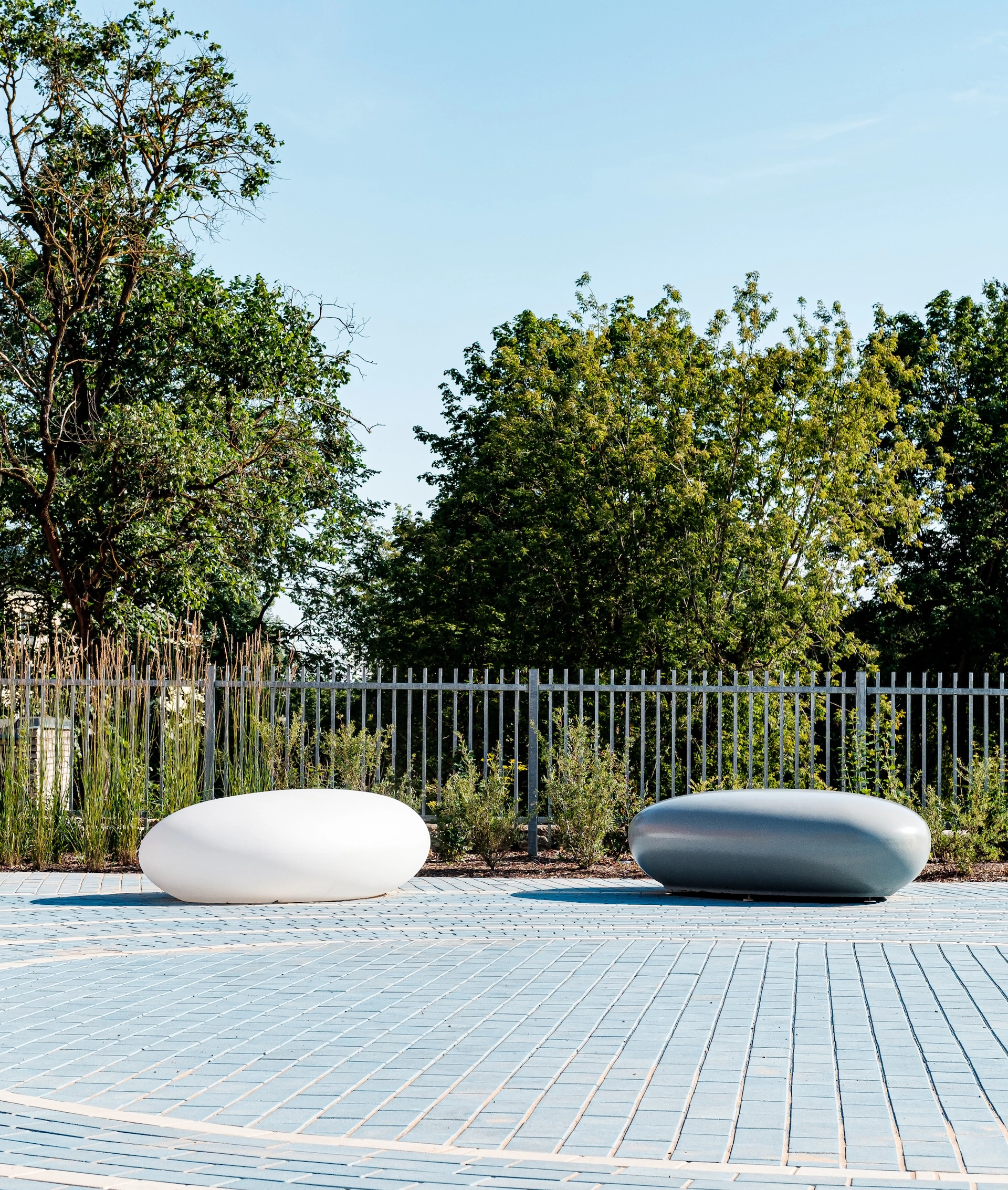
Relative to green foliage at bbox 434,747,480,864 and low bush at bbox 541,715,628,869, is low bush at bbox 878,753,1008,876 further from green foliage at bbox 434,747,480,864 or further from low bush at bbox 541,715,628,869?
green foliage at bbox 434,747,480,864

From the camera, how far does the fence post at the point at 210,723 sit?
43.5 feet

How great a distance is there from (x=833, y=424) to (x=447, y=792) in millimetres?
10020

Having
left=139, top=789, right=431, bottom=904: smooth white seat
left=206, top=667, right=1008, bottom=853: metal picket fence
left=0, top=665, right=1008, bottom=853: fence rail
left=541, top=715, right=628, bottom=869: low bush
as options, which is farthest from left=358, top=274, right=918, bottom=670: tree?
left=139, top=789, right=431, bottom=904: smooth white seat

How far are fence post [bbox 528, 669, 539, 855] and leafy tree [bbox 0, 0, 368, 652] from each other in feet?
22.8

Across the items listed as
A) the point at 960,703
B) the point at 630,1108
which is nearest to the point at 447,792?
the point at 630,1108

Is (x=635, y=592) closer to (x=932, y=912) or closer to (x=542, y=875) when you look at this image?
(x=542, y=875)

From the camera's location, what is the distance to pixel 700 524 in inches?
807

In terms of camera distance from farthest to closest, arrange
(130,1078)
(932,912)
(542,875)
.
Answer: (542,875) < (932,912) < (130,1078)

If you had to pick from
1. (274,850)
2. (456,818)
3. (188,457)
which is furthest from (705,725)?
(188,457)

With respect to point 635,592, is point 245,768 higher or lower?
lower

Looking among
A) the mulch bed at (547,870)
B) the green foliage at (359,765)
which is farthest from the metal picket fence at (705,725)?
the mulch bed at (547,870)

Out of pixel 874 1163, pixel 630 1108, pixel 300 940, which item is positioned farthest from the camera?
pixel 300 940

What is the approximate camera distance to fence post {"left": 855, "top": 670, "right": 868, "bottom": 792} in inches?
529

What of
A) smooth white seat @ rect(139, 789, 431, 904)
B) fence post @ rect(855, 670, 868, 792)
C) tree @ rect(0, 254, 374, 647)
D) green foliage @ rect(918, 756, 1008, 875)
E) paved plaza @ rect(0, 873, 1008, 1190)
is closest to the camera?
paved plaza @ rect(0, 873, 1008, 1190)
